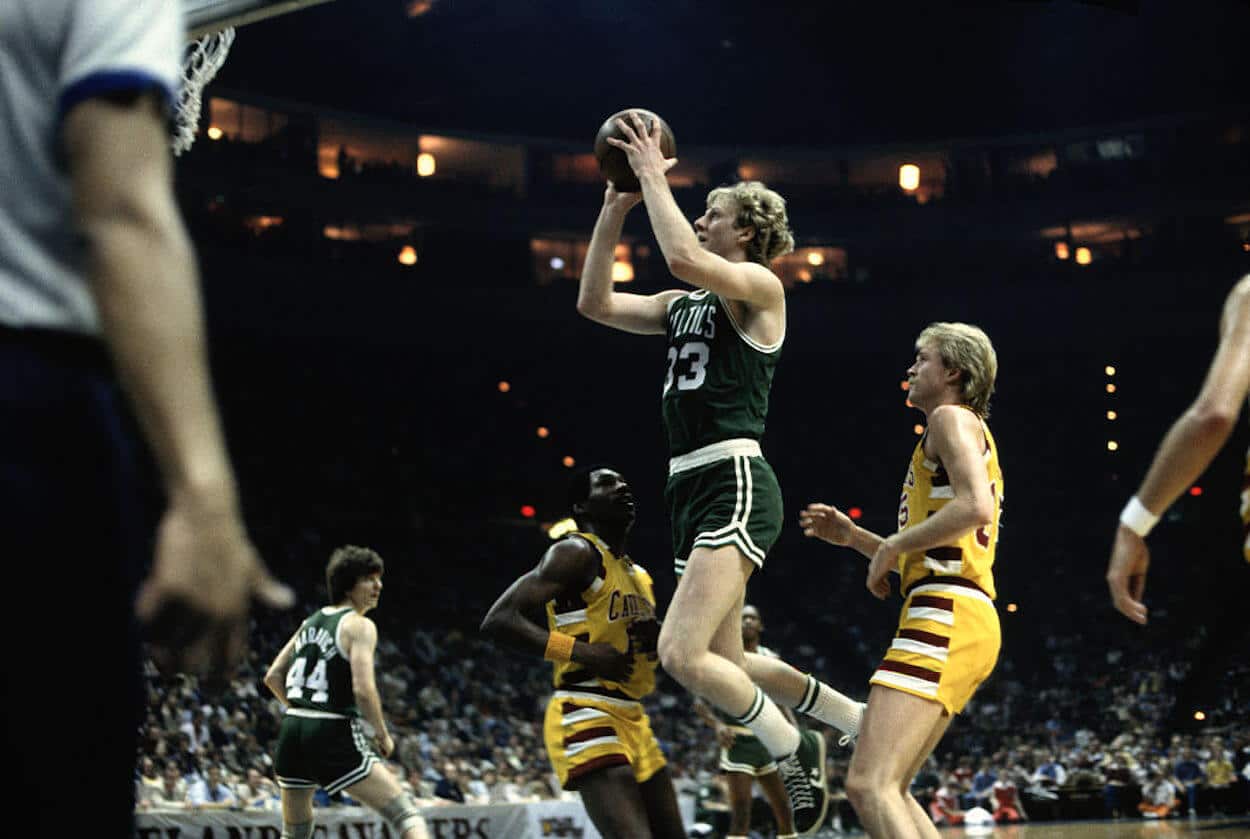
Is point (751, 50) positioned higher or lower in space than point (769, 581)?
higher

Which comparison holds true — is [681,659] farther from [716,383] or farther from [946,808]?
[946,808]

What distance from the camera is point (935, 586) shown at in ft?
16.8

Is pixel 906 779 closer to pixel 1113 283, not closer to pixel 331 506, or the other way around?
pixel 331 506

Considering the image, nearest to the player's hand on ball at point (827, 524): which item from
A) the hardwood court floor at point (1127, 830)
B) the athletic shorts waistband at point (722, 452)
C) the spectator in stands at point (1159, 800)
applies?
the athletic shorts waistband at point (722, 452)

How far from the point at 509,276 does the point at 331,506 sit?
713 cm

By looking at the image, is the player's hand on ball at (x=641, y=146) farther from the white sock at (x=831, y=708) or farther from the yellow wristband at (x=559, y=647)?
the white sock at (x=831, y=708)

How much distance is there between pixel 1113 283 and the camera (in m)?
31.1

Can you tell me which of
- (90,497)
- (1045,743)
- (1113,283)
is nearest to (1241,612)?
(1045,743)

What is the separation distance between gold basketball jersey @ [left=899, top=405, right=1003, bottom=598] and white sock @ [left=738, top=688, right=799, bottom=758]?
73 cm

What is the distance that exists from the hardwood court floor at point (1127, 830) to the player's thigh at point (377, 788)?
7.96 meters

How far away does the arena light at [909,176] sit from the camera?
33.2 m

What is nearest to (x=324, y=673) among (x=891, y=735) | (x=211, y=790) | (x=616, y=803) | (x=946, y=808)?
(x=616, y=803)

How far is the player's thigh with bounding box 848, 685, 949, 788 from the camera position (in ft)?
15.6

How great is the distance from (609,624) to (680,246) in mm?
1827
